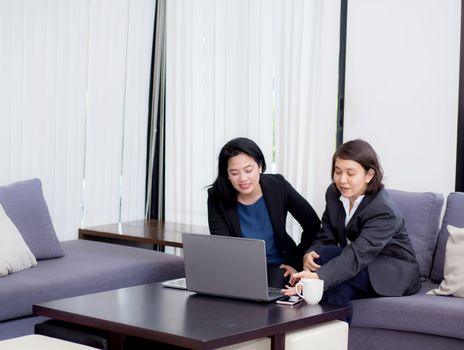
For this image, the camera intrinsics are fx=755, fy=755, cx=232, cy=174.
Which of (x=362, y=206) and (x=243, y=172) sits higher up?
(x=243, y=172)

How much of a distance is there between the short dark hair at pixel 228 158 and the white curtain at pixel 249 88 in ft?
3.37

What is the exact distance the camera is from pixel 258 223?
11.6 ft

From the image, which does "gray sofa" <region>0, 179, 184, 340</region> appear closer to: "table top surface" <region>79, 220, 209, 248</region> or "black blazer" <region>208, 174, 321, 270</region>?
"table top surface" <region>79, 220, 209, 248</region>

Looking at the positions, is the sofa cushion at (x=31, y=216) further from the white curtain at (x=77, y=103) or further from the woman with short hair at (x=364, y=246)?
the woman with short hair at (x=364, y=246)

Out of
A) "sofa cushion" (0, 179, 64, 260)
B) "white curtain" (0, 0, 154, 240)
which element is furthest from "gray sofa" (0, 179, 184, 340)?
"white curtain" (0, 0, 154, 240)

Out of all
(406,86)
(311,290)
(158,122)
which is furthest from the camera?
(158,122)

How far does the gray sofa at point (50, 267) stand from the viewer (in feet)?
10.5

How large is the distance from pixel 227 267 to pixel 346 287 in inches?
25.8

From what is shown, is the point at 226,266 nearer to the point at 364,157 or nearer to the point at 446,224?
the point at 364,157

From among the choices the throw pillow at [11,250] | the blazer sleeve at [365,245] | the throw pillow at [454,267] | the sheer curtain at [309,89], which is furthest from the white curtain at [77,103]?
the throw pillow at [454,267]

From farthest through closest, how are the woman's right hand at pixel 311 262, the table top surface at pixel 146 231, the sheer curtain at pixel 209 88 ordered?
the sheer curtain at pixel 209 88 → the table top surface at pixel 146 231 → the woman's right hand at pixel 311 262

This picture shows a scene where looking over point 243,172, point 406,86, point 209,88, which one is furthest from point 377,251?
point 209,88

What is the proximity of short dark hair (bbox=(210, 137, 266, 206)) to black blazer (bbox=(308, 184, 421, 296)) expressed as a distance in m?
0.44

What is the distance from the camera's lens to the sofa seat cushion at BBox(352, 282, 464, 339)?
302 cm
